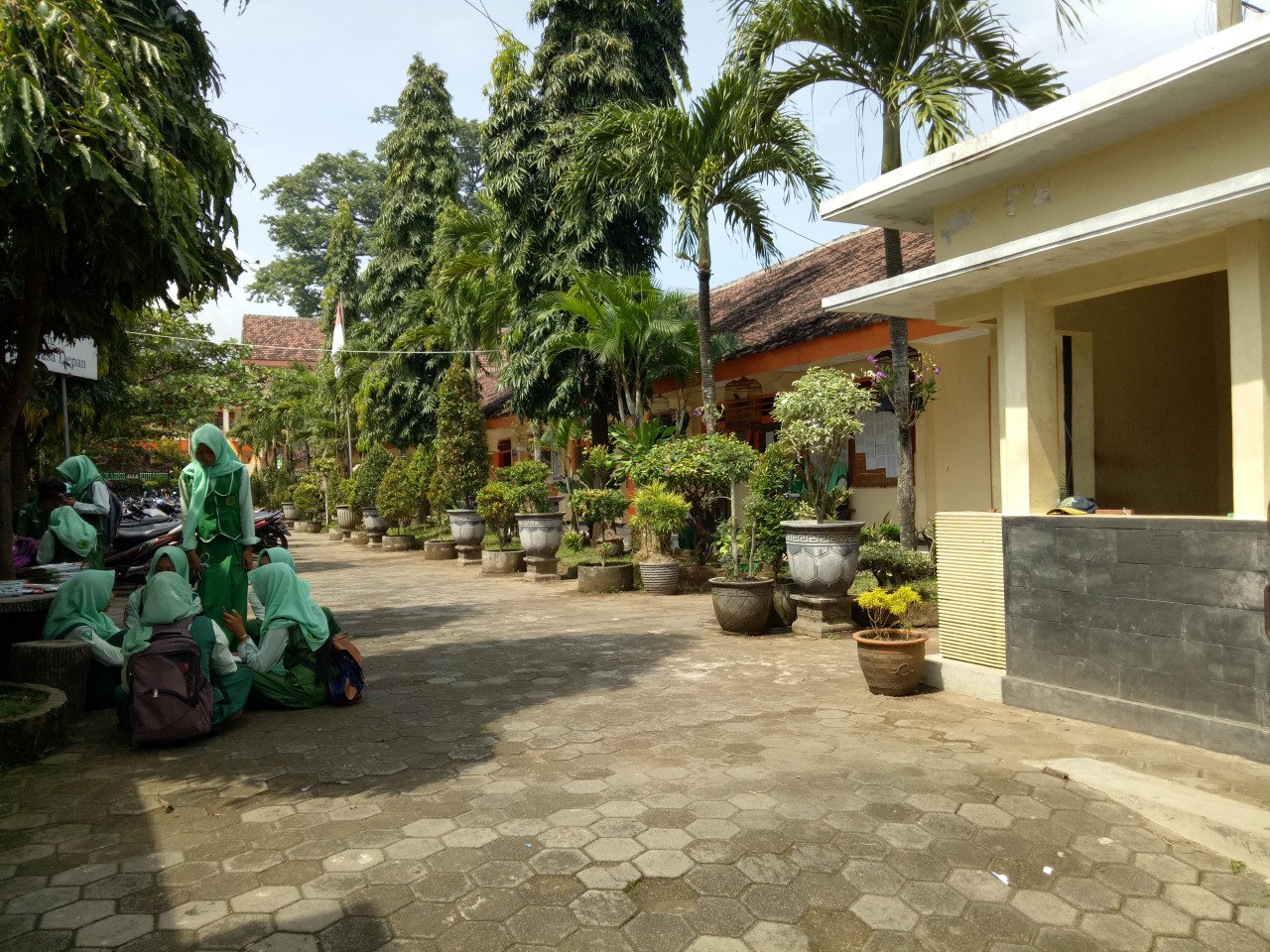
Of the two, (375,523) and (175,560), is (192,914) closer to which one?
(175,560)

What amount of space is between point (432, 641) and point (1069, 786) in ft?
18.4

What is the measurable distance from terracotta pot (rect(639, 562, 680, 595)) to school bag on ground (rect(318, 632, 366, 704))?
5646 mm

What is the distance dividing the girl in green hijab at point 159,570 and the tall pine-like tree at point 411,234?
15862 mm

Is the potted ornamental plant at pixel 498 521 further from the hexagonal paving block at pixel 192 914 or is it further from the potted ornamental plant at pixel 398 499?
the hexagonal paving block at pixel 192 914

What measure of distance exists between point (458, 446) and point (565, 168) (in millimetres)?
5304

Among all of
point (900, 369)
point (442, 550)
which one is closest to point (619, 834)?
point (900, 369)

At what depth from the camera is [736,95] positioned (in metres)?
9.87

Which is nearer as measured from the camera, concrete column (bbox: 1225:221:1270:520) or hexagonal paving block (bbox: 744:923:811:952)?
hexagonal paving block (bbox: 744:923:811:952)

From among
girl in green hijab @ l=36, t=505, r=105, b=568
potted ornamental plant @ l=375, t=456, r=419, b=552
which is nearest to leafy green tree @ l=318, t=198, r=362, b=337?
potted ornamental plant @ l=375, t=456, r=419, b=552

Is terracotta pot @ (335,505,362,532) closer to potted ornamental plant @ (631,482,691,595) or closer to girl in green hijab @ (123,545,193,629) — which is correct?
potted ornamental plant @ (631,482,691,595)

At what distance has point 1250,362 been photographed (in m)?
4.46

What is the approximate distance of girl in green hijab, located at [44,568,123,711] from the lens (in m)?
5.64

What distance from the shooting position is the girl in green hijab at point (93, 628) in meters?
5.64

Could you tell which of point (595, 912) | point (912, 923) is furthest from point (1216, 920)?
point (595, 912)
